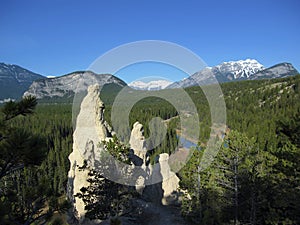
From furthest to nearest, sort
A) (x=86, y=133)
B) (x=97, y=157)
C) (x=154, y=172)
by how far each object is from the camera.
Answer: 1. (x=154, y=172)
2. (x=86, y=133)
3. (x=97, y=157)

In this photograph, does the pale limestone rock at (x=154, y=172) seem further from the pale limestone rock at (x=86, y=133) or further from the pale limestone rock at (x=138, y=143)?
the pale limestone rock at (x=86, y=133)

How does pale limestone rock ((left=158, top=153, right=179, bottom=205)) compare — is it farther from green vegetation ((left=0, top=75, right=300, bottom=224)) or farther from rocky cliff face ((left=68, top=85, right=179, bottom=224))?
green vegetation ((left=0, top=75, right=300, bottom=224))

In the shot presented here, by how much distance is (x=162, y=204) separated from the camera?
965 inches

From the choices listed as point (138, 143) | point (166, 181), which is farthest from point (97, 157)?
point (166, 181)

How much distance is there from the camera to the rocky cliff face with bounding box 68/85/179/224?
19141mm

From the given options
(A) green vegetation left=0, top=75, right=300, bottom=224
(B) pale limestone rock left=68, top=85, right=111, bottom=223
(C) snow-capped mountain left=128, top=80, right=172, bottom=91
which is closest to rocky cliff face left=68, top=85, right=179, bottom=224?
(B) pale limestone rock left=68, top=85, right=111, bottom=223

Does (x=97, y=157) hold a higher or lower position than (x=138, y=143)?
lower

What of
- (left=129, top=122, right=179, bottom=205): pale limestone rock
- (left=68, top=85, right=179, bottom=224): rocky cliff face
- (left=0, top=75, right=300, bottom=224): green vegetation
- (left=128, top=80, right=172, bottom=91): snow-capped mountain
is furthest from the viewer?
(left=129, top=122, right=179, bottom=205): pale limestone rock

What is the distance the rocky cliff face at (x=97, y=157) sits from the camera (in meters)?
19.1

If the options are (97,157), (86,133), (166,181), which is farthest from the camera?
(166,181)

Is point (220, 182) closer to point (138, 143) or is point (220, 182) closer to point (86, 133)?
point (138, 143)

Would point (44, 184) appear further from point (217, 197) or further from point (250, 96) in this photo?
point (250, 96)

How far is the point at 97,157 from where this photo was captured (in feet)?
53.5

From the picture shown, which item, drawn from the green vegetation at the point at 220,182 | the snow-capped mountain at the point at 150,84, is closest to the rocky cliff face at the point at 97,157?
the green vegetation at the point at 220,182
